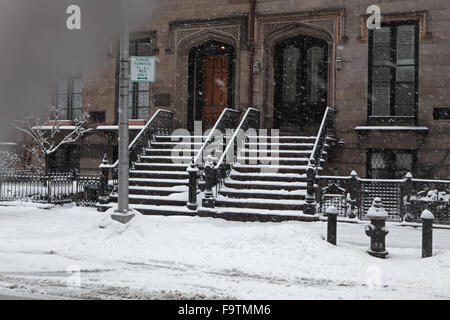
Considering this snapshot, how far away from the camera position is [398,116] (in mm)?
14898

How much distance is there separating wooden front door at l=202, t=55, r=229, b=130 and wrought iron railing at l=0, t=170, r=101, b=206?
4437mm

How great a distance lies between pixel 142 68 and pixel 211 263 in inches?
162

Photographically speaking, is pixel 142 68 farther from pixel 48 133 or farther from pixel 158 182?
pixel 48 133

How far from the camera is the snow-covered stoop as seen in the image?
12164 millimetres

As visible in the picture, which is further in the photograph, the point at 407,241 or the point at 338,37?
the point at 338,37

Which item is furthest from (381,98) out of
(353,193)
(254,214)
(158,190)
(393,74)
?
(158,190)

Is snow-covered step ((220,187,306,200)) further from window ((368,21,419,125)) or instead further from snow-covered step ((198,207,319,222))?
window ((368,21,419,125))

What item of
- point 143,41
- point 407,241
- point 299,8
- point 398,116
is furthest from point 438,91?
point 143,41

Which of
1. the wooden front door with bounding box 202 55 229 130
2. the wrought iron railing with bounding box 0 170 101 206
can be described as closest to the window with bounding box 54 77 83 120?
the wrought iron railing with bounding box 0 170 101 206

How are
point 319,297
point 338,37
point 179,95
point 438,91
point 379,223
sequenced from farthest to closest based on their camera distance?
1. point 179,95
2. point 338,37
3. point 438,91
4. point 379,223
5. point 319,297

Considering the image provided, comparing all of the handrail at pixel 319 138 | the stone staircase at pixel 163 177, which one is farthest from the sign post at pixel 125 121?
the handrail at pixel 319 138

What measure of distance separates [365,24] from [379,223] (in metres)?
8.73

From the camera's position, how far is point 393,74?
591 inches

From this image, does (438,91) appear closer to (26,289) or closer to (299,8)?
(299,8)
